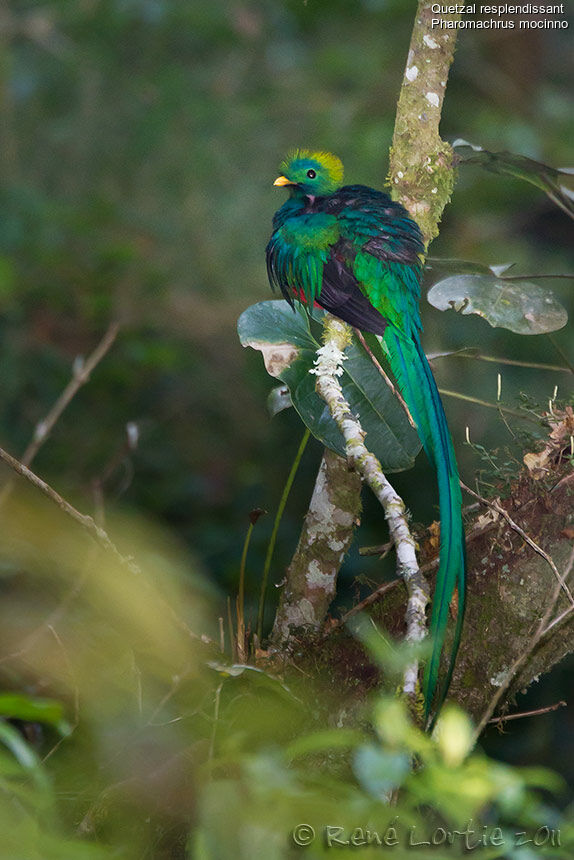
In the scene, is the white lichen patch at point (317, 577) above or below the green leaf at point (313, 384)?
below

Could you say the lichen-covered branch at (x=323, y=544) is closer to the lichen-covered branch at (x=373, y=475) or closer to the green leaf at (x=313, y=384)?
the green leaf at (x=313, y=384)

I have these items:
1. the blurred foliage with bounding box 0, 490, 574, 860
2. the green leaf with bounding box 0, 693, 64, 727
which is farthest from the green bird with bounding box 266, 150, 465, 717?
the green leaf with bounding box 0, 693, 64, 727

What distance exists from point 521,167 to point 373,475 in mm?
972

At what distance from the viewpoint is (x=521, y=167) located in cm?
212

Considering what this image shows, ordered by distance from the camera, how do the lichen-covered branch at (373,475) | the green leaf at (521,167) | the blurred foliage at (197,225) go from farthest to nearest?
the blurred foliage at (197,225) < the green leaf at (521,167) < the lichen-covered branch at (373,475)

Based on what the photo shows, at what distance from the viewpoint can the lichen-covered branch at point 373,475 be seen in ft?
4.32

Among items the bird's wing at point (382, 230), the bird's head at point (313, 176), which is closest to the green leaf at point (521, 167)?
the bird's wing at point (382, 230)

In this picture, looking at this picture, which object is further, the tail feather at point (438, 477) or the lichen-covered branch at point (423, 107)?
the lichen-covered branch at point (423, 107)

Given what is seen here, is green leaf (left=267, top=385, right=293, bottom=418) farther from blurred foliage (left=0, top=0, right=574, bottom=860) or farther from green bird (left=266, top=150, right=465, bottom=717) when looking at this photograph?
blurred foliage (left=0, top=0, right=574, bottom=860)

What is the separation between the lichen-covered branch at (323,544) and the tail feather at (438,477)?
0.74 ft

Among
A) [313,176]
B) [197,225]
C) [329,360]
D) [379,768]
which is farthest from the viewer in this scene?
[197,225]

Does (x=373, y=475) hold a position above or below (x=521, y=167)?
below

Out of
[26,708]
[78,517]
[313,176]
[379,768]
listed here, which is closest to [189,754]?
[78,517]

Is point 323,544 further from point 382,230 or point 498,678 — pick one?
point 382,230
